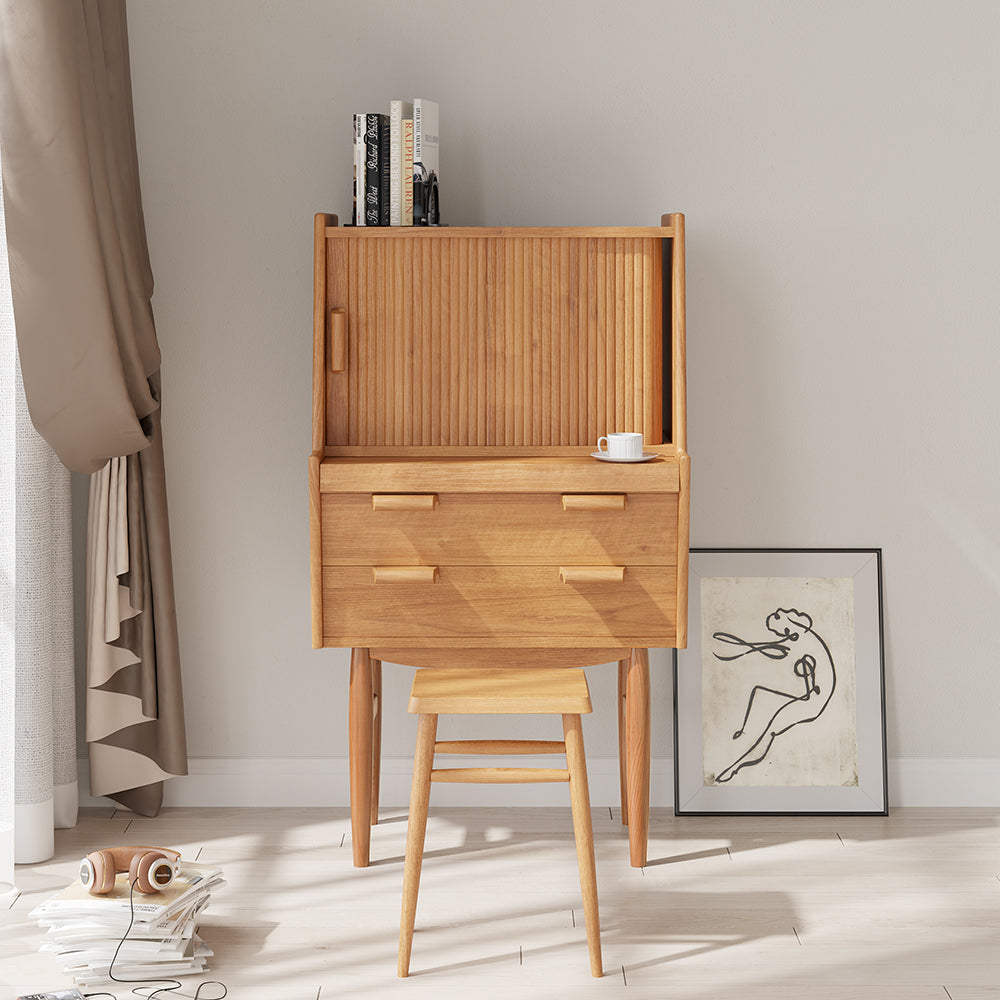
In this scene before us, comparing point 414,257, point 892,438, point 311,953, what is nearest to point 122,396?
point 414,257

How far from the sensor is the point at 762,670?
2.67m

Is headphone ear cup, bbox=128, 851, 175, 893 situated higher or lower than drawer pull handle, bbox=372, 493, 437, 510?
lower

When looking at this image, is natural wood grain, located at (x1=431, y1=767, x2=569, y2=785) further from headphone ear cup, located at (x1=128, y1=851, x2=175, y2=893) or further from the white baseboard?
the white baseboard

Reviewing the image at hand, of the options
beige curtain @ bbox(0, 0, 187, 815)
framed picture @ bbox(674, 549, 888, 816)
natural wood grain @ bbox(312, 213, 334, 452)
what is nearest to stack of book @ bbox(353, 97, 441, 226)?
natural wood grain @ bbox(312, 213, 334, 452)

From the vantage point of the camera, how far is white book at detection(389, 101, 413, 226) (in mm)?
2336

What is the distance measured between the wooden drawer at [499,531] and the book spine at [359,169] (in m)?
0.64

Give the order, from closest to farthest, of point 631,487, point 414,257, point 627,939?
point 627,939 → point 631,487 → point 414,257

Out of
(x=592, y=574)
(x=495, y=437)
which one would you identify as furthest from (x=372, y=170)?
(x=592, y=574)

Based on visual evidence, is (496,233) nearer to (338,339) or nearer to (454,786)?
(338,339)

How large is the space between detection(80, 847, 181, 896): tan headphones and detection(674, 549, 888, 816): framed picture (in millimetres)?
1264

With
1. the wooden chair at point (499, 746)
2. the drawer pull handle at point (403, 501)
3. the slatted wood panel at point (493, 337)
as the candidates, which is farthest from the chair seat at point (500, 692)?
the slatted wood panel at point (493, 337)

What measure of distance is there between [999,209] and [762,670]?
4.10 feet

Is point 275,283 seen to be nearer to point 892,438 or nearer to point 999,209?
point 892,438

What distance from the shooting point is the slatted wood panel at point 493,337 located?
7.74ft
